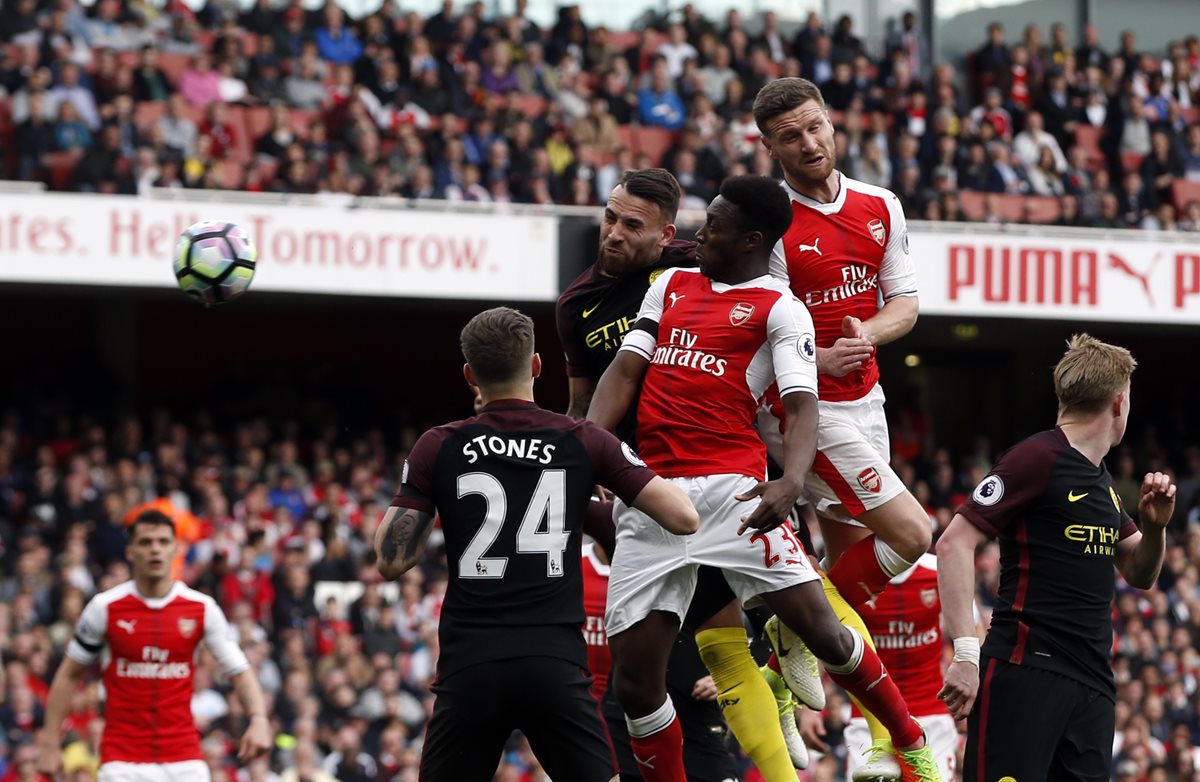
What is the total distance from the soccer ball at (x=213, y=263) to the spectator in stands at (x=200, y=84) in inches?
350

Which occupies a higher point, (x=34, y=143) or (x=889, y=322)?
(x=34, y=143)

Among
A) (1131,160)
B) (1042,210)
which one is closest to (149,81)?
(1042,210)

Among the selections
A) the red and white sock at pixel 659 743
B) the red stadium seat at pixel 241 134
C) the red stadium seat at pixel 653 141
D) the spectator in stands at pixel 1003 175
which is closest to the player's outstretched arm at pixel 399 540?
the red and white sock at pixel 659 743

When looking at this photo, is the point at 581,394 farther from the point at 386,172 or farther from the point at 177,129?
the point at 177,129

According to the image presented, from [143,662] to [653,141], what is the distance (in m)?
11.7

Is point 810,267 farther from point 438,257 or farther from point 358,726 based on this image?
point 438,257

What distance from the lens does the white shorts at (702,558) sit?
20.8ft

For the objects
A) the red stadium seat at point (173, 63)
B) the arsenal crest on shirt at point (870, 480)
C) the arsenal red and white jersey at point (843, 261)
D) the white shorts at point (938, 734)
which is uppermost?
the red stadium seat at point (173, 63)

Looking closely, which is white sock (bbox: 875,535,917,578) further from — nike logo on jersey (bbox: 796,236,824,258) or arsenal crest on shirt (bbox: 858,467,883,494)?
nike logo on jersey (bbox: 796,236,824,258)

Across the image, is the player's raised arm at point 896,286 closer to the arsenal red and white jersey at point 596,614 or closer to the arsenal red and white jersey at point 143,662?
the arsenal red and white jersey at point 596,614

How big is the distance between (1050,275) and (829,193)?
1333 centimetres

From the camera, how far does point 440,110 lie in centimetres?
1894

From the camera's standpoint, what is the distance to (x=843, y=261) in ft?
22.9

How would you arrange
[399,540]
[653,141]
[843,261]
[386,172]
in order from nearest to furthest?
[399,540] → [843,261] → [386,172] → [653,141]
